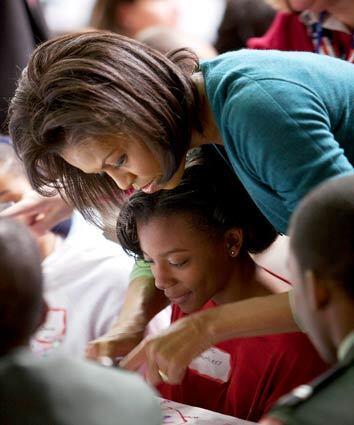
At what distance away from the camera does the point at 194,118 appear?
1492mm

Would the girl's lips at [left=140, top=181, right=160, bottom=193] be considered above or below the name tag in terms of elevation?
above

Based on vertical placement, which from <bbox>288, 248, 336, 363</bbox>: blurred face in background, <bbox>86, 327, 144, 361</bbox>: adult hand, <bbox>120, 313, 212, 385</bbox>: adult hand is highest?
<bbox>288, 248, 336, 363</bbox>: blurred face in background

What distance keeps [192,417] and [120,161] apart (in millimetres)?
458

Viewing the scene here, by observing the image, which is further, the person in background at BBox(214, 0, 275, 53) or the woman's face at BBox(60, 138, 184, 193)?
the person in background at BBox(214, 0, 275, 53)

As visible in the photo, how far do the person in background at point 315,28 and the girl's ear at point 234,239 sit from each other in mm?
631

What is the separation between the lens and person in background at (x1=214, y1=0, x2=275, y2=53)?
269 cm

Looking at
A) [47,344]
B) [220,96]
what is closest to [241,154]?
[220,96]

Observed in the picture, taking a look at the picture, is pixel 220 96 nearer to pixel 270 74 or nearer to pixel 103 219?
pixel 270 74

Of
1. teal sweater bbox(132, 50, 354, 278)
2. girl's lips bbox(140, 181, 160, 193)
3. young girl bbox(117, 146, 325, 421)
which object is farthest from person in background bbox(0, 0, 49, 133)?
teal sweater bbox(132, 50, 354, 278)

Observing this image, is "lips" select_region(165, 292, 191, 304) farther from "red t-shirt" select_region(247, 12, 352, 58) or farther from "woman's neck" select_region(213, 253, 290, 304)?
"red t-shirt" select_region(247, 12, 352, 58)

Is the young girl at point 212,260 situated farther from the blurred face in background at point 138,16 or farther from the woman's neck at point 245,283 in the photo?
the blurred face in background at point 138,16

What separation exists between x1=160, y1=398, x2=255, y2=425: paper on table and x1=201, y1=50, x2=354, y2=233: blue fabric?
0.34 meters

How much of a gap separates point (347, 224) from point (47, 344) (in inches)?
45.9

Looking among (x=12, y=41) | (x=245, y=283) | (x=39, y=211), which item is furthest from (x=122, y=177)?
(x=12, y=41)
